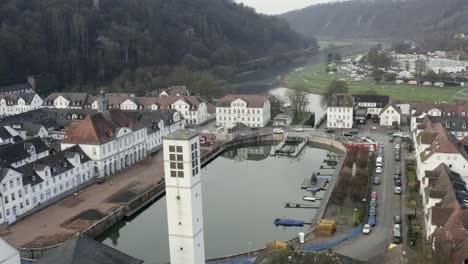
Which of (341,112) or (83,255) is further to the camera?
(341,112)

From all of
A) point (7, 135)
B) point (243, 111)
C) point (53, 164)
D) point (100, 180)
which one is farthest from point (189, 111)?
point (53, 164)

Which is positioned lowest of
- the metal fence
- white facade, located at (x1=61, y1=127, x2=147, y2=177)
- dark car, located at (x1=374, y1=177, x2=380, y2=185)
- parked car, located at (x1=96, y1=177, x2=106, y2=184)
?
the metal fence

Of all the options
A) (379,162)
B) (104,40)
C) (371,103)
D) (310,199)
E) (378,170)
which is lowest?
(310,199)

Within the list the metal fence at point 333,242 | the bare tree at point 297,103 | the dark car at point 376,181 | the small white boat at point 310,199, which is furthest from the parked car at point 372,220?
the bare tree at point 297,103

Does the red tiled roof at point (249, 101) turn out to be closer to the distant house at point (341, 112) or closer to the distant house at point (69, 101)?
the distant house at point (341, 112)

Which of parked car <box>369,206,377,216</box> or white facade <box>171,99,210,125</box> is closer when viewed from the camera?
parked car <box>369,206,377,216</box>

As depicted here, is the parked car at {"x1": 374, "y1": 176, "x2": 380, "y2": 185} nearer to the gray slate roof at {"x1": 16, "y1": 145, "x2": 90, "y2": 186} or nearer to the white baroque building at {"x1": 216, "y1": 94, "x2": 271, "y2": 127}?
the gray slate roof at {"x1": 16, "y1": 145, "x2": 90, "y2": 186}

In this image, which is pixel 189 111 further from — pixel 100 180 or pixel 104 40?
pixel 104 40

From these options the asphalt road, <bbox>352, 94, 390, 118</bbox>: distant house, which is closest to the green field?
<bbox>352, 94, 390, 118</bbox>: distant house
